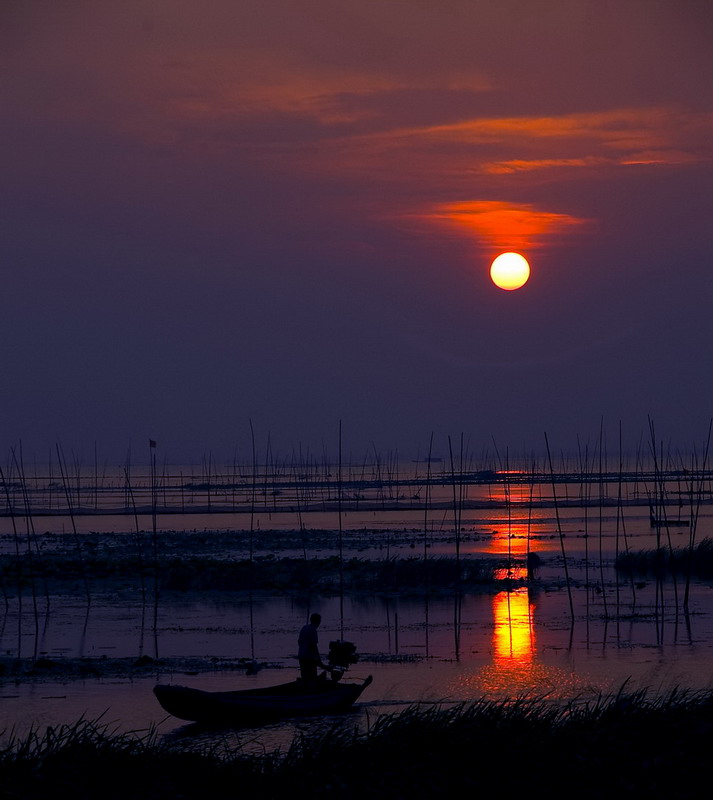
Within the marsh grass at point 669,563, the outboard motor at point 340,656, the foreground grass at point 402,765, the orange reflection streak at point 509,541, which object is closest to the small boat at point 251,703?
the outboard motor at point 340,656

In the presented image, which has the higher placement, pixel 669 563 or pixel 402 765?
pixel 402 765

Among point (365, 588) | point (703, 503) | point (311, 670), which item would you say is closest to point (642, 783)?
point (311, 670)

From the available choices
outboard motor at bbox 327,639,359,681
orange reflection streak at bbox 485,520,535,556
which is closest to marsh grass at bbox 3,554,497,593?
orange reflection streak at bbox 485,520,535,556


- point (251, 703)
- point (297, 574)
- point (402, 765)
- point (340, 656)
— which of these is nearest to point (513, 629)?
point (340, 656)

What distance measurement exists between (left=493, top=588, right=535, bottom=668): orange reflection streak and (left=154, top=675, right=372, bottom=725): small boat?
4.75m

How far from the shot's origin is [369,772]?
934cm

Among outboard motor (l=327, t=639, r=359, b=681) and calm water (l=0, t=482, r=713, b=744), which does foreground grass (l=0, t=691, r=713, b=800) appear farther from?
outboard motor (l=327, t=639, r=359, b=681)

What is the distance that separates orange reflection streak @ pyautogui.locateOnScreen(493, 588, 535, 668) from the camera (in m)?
20.4

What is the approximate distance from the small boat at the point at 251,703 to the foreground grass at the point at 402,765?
4.55 m

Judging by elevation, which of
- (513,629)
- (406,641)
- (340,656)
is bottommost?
(513,629)

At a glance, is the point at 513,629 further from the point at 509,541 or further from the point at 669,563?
the point at 509,541

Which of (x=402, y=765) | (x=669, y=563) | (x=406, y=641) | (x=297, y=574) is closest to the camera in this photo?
(x=402, y=765)

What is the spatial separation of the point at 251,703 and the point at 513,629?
32.9 feet

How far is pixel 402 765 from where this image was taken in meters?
9.60
